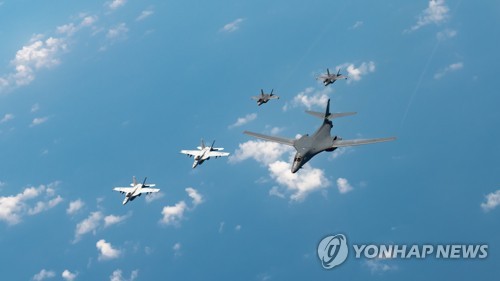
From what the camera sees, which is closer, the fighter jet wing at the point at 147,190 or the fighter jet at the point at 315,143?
the fighter jet at the point at 315,143

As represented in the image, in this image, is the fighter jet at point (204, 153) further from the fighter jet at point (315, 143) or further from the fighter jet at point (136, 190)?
the fighter jet at point (315, 143)

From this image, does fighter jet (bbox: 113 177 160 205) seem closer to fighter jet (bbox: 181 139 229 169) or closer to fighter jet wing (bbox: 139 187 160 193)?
fighter jet wing (bbox: 139 187 160 193)

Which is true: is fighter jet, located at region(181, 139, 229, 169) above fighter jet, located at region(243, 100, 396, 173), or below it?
above

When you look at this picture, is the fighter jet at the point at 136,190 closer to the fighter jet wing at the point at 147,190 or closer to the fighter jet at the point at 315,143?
the fighter jet wing at the point at 147,190

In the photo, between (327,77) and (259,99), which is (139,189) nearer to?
(259,99)

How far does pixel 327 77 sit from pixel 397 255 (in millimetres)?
102668

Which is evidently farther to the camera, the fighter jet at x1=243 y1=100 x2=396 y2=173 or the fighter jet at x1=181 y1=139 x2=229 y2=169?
the fighter jet at x1=181 y1=139 x2=229 y2=169

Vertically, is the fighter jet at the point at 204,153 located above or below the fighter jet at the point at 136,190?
above

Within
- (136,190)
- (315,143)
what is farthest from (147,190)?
(315,143)

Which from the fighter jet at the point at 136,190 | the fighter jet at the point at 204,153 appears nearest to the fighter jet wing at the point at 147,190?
the fighter jet at the point at 136,190

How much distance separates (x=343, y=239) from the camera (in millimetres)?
110562

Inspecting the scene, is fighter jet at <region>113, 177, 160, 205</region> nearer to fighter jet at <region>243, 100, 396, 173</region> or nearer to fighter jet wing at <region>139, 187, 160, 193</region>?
fighter jet wing at <region>139, 187, 160, 193</region>

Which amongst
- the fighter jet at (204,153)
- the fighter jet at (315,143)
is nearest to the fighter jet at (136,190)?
the fighter jet at (204,153)

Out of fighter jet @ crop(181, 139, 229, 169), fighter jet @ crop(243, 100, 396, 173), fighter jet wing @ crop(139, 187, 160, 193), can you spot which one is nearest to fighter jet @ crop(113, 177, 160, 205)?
fighter jet wing @ crop(139, 187, 160, 193)
